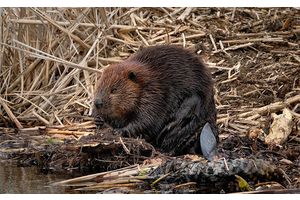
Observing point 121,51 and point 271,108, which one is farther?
point 121,51

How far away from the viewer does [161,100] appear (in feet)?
13.0

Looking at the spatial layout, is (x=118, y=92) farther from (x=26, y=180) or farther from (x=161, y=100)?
(x=26, y=180)

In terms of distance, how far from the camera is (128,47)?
4.23 meters

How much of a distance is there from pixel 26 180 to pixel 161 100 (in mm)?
682

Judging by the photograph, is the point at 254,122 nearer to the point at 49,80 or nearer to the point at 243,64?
the point at 243,64

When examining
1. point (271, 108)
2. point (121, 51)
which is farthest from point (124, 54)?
point (271, 108)

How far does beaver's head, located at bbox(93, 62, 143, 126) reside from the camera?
3949 millimetres

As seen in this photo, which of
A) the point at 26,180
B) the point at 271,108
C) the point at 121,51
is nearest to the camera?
the point at 26,180

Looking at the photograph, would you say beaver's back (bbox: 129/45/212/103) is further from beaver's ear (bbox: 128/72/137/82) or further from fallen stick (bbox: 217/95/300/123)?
fallen stick (bbox: 217/95/300/123)

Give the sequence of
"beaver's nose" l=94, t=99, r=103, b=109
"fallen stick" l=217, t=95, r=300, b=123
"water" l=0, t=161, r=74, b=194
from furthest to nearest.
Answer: "fallen stick" l=217, t=95, r=300, b=123 → "beaver's nose" l=94, t=99, r=103, b=109 → "water" l=0, t=161, r=74, b=194

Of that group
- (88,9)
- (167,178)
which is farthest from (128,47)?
(167,178)

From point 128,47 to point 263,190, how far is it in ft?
3.42

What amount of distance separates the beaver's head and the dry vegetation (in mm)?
193
